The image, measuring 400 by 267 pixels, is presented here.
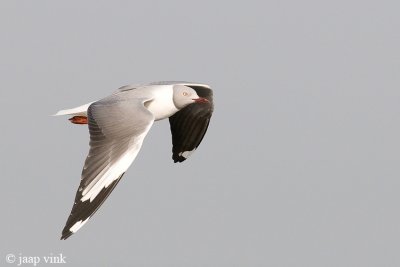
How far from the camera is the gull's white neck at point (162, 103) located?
1198 cm

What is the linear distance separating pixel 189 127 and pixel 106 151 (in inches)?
133

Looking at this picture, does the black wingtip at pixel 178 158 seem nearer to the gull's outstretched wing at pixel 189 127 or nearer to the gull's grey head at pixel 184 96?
the gull's outstretched wing at pixel 189 127

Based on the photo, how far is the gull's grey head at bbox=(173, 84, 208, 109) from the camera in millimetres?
12375

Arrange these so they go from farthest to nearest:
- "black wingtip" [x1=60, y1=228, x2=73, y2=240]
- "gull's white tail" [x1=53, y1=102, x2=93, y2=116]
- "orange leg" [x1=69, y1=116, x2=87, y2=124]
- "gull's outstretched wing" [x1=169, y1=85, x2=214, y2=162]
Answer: "gull's outstretched wing" [x1=169, y1=85, x2=214, y2=162], "orange leg" [x1=69, y1=116, x2=87, y2=124], "gull's white tail" [x1=53, y1=102, x2=93, y2=116], "black wingtip" [x1=60, y1=228, x2=73, y2=240]

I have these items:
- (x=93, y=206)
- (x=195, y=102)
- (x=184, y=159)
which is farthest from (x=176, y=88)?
(x=93, y=206)

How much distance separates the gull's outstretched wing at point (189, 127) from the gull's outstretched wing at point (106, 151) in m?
2.28

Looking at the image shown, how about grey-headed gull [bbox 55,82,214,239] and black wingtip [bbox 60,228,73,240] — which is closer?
black wingtip [bbox 60,228,73,240]

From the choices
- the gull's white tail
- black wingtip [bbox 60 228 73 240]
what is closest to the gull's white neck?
the gull's white tail

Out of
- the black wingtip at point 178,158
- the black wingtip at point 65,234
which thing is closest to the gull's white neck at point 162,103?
the black wingtip at point 178,158

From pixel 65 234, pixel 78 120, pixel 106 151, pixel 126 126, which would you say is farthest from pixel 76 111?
pixel 65 234

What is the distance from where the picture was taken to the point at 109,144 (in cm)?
1014

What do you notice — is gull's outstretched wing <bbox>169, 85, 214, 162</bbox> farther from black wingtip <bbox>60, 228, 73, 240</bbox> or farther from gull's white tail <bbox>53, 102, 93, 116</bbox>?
black wingtip <bbox>60, 228, 73, 240</bbox>

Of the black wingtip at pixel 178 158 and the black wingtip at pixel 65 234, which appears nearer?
the black wingtip at pixel 65 234

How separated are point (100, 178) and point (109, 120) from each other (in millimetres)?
968
